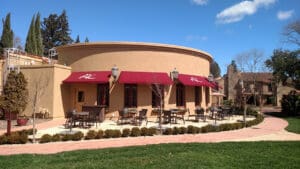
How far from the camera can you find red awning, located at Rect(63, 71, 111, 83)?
69.5 ft

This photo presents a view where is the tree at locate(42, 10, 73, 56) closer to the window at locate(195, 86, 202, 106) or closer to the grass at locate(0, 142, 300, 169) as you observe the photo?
the window at locate(195, 86, 202, 106)

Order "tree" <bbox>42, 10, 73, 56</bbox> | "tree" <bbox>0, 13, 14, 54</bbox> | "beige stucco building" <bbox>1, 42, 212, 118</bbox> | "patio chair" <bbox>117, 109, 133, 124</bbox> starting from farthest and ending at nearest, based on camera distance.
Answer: "tree" <bbox>42, 10, 73, 56</bbox> → "tree" <bbox>0, 13, 14, 54</bbox> → "beige stucco building" <bbox>1, 42, 212, 118</bbox> → "patio chair" <bbox>117, 109, 133, 124</bbox>

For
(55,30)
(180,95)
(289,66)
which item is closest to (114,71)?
(180,95)

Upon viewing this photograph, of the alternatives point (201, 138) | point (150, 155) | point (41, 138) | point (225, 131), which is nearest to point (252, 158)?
point (150, 155)

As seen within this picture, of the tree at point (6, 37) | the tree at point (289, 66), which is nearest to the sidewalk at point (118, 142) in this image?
the tree at point (289, 66)

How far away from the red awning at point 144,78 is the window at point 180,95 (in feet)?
7.29

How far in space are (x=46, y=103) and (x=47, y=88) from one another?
1198 millimetres

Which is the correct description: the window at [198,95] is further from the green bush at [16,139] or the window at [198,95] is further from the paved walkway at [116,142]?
the green bush at [16,139]

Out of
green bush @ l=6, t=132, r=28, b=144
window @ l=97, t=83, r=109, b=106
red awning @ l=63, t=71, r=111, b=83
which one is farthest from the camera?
window @ l=97, t=83, r=109, b=106

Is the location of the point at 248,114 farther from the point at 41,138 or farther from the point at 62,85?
the point at 41,138

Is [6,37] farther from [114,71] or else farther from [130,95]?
[130,95]

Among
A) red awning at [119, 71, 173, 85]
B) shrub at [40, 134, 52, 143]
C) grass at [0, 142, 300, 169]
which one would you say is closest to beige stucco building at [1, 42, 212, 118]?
red awning at [119, 71, 173, 85]

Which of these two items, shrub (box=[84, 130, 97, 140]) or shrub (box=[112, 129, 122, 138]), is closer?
shrub (box=[84, 130, 97, 140])

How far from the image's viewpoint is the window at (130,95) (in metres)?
22.2
